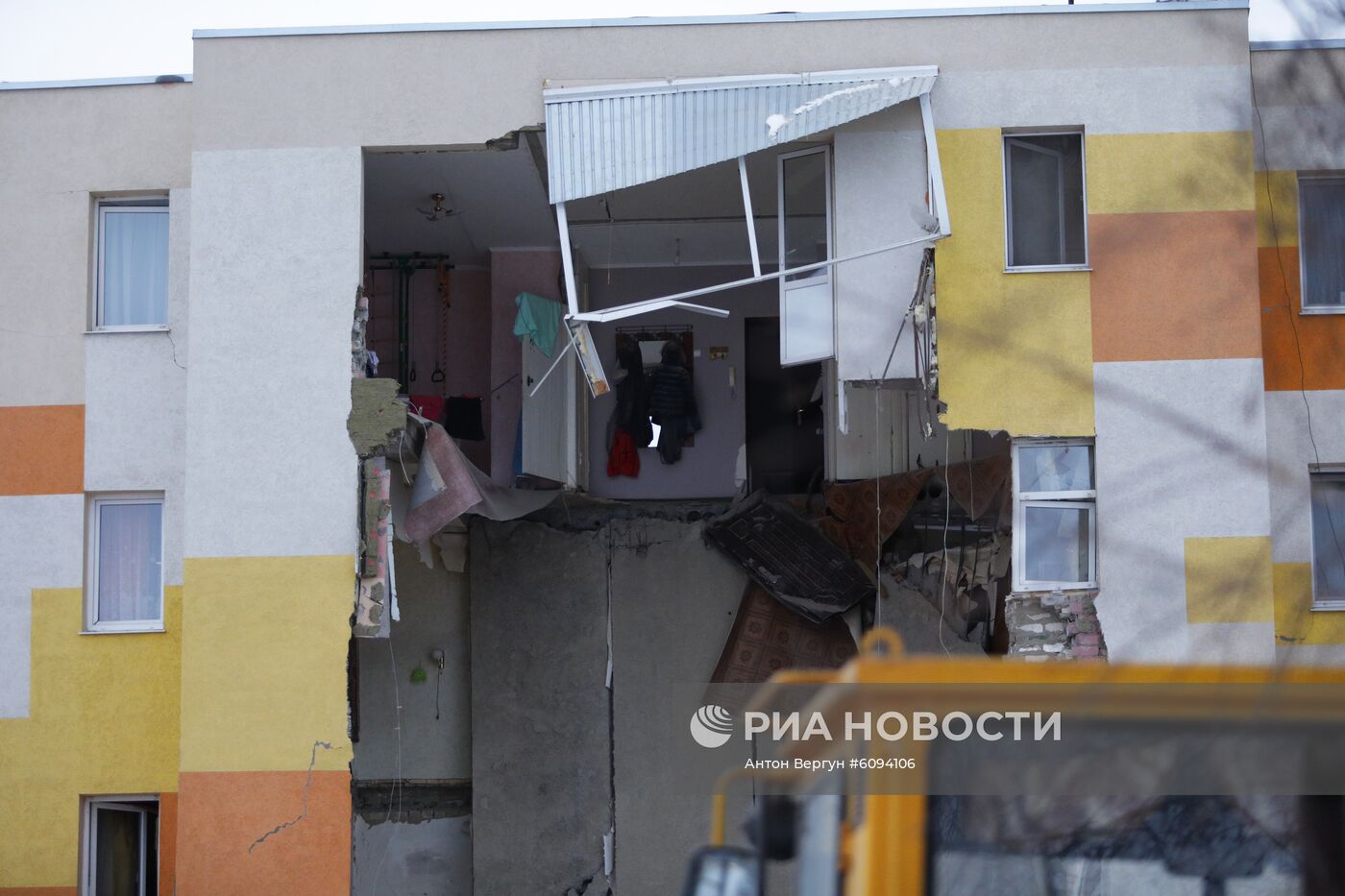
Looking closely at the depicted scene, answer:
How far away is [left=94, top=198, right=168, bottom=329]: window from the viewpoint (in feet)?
41.8

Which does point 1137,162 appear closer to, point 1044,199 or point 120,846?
point 1044,199

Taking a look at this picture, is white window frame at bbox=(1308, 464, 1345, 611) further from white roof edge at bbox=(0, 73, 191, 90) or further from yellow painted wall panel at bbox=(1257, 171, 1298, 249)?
white roof edge at bbox=(0, 73, 191, 90)

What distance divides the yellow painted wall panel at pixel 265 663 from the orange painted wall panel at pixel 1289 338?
808 centimetres

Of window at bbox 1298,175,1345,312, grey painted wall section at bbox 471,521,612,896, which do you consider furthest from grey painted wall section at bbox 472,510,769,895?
window at bbox 1298,175,1345,312

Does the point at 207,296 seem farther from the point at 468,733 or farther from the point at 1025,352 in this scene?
the point at 1025,352

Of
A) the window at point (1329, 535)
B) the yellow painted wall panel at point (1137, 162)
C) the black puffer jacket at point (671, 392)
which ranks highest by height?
the yellow painted wall panel at point (1137, 162)

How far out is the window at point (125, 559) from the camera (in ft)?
40.7

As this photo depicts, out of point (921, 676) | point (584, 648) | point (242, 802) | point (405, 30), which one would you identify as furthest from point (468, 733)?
point (921, 676)

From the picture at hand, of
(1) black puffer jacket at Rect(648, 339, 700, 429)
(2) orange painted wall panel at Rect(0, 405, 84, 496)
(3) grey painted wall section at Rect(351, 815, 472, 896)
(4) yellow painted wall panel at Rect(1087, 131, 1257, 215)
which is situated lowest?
(3) grey painted wall section at Rect(351, 815, 472, 896)

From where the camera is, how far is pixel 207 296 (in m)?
11.5

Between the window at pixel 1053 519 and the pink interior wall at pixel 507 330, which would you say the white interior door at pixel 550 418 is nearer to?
the pink interior wall at pixel 507 330

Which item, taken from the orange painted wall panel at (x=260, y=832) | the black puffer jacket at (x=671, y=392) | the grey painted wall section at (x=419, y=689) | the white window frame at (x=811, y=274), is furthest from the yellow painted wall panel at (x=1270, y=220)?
the orange painted wall panel at (x=260, y=832)

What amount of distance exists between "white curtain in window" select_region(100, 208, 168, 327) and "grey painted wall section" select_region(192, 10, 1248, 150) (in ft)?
5.09

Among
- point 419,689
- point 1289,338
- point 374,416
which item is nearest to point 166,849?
point 419,689
